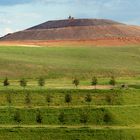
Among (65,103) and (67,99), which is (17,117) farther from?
(65,103)

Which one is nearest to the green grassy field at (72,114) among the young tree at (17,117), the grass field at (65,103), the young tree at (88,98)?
the grass field at (65,103)

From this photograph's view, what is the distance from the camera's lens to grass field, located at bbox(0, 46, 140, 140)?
58.6 meters

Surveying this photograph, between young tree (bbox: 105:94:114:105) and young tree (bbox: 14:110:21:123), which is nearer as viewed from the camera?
young tree (bbox: 14:110:21:123)

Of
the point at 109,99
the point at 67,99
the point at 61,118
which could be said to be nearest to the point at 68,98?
the point at 67,99

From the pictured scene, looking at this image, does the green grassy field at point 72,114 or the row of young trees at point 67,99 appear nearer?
the green grassy field at point 72,114

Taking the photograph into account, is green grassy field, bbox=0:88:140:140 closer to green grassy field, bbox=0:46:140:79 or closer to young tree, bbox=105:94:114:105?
young tree, bbox=105:94:114:105

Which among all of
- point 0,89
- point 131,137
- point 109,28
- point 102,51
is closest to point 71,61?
point 102,51

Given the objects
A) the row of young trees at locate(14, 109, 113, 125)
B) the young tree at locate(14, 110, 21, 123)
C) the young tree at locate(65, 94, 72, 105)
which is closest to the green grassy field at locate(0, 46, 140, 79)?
the young tree at locate(65, 94, 72, 105)

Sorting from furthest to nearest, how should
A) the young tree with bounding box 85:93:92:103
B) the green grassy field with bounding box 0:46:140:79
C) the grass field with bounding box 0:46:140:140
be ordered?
the green grassy field with bounding box 0:46:140:79
the young tree with bounding box 85:93:92:103
the grass field with bounding box 0:46:140:140

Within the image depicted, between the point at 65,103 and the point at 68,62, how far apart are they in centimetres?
4229

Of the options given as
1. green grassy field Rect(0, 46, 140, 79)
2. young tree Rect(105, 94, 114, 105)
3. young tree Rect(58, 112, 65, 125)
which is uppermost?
green grassy field Rect(0, 46, 140, 79)

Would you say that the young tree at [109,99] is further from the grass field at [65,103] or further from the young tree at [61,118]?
the young tree at [61,118]

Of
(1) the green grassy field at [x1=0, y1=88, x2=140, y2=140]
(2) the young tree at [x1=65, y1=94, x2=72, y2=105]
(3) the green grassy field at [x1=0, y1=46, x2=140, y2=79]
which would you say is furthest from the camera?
(3) the green grassy field at [x1=0, y1=46, x2=140, y2=79]

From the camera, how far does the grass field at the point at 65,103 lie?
58594mm
